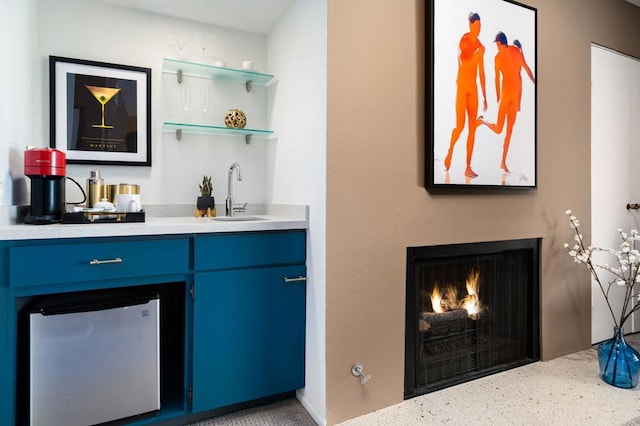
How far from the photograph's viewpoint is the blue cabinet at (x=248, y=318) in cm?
172

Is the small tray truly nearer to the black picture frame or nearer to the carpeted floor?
the black picture frame

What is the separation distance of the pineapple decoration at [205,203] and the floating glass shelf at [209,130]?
0.30m

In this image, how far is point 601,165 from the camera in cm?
270

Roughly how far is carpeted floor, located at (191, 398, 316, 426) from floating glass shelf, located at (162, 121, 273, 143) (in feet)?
5.20

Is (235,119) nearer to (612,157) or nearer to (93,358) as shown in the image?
(93,358)

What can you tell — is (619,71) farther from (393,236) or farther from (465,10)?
(393,236)

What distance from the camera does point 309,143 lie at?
1.89m

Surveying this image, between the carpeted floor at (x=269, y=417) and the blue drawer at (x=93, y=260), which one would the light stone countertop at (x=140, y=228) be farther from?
the carpeted floor at (x=269, y=417)

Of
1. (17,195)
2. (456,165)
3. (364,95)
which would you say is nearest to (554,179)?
(456,165)

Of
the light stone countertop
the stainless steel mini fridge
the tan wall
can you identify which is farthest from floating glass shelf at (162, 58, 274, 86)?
the stainless steel mini fridge

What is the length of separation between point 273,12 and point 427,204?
148 cm

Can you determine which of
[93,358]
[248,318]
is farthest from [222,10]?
[93,358]

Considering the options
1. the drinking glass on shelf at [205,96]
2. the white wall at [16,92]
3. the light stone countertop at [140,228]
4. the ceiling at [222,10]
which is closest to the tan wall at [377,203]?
the light stone countertop at [140,228]

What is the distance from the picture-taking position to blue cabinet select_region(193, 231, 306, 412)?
172cm
